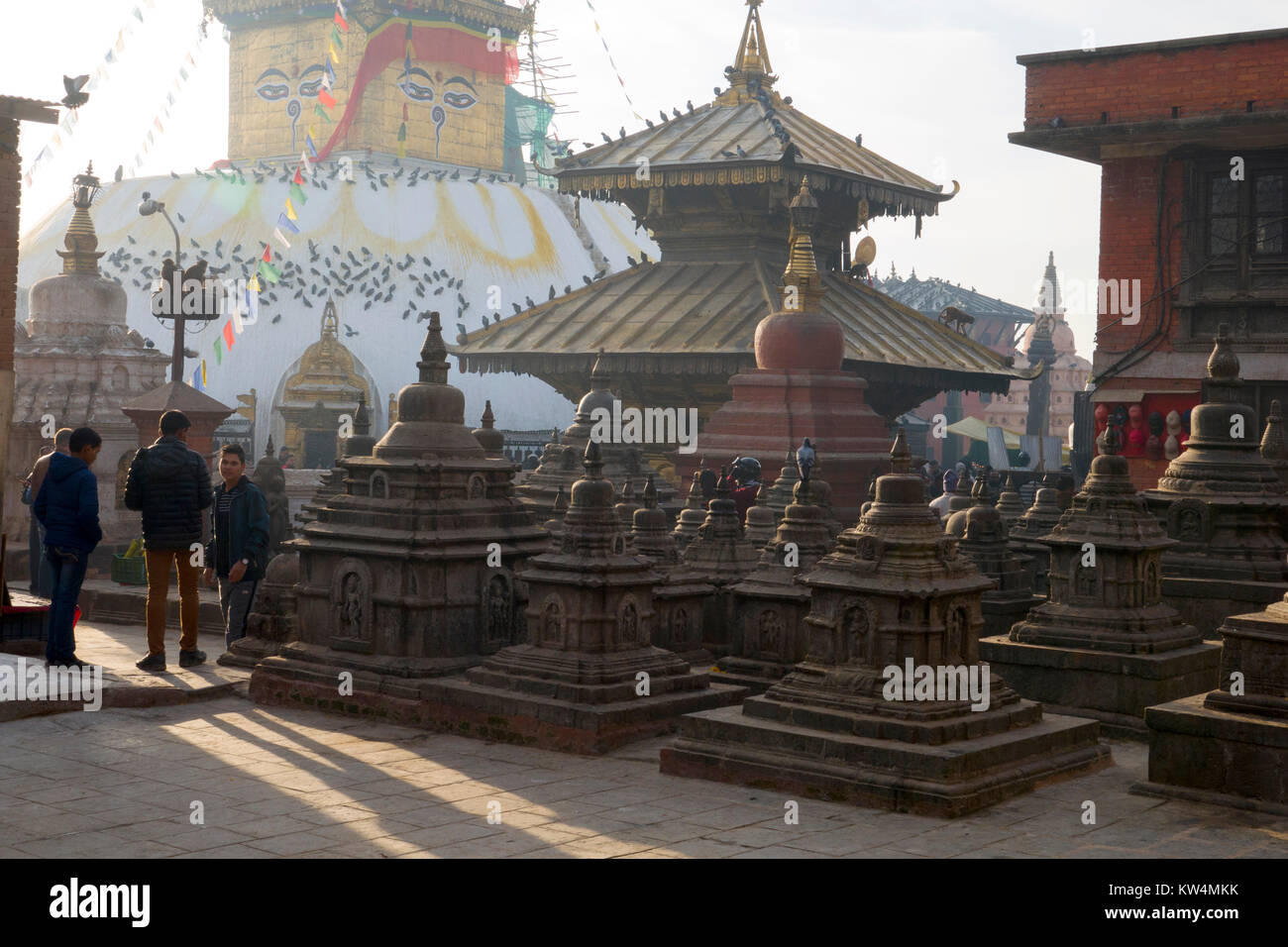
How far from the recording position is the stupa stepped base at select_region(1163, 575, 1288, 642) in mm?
11094

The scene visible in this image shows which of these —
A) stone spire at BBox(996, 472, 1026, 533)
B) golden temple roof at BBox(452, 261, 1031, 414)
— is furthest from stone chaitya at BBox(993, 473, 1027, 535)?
golden temple roof at BBox(452, 261, 1031, 414)

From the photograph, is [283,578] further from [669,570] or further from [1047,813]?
[1047,813]

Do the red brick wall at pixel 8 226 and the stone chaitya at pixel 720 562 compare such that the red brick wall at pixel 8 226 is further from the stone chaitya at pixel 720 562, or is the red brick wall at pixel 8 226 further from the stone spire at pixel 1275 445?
the stone spire at pixel 1275 445

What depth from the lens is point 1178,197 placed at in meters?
20.0

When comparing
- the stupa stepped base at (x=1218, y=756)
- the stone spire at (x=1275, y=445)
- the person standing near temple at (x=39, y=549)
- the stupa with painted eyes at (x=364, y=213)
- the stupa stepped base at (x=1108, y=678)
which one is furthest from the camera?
the stupa with painted eyes at (x=364, y=213)

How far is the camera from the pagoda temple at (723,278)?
2527 centimetres

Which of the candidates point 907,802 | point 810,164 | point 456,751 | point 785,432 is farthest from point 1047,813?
point 810,164

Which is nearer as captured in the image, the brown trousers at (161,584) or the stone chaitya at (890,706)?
the stone chaitya at (890,706)

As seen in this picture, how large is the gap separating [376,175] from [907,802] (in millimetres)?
48196

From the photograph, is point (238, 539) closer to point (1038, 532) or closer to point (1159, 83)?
point (1038, 532)

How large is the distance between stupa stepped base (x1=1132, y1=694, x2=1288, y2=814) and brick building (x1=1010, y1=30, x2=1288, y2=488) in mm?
12390

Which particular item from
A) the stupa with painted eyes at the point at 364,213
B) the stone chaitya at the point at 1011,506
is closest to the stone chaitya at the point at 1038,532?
the stone chaitya at the point at 1011,506

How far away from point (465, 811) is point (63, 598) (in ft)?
14.5

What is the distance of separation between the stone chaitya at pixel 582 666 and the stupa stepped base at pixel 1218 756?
9.61 ft
